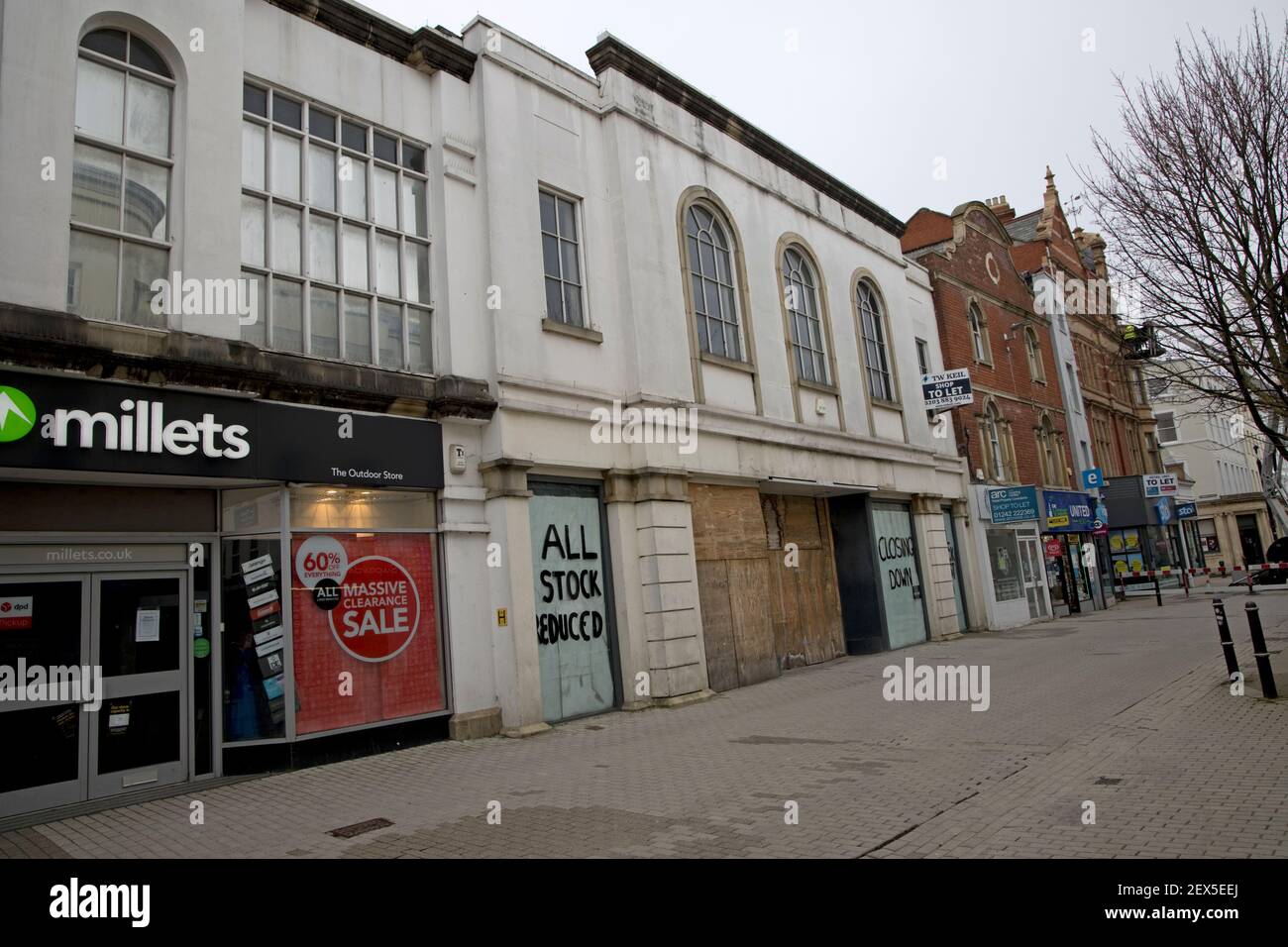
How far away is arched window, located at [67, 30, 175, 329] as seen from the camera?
26.0ft

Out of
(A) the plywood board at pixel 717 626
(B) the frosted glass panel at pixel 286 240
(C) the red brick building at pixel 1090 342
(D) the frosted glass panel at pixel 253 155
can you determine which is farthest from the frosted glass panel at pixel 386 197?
(C) the red brick building at pixel 1090 342

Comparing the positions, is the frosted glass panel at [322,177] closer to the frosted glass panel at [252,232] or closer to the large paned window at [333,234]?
the large paned window at [333,234]

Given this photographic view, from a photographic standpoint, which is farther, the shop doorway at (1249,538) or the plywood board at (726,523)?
the shop doorway at (1249,538)

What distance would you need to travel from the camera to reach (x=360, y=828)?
243 inches

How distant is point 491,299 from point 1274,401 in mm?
10369

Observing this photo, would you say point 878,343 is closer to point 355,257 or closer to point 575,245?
point 575,245

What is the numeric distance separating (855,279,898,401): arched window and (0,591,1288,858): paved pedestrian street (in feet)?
32.0

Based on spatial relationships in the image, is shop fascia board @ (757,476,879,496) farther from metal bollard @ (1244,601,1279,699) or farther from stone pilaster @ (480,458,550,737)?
metal bollard @ (1244,601,1279,699)

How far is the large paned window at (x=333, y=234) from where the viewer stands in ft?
31.1

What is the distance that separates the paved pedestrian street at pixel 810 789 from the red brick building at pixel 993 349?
1381 centimetres

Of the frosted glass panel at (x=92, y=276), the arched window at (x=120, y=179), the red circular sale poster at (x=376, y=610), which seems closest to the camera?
the frosted glass panel at (x=92, y=276)

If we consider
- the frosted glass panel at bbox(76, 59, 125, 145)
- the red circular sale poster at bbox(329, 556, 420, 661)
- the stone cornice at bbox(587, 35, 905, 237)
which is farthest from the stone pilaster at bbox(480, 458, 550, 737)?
the stone cornice at bbox(587, 35, 905, 237)

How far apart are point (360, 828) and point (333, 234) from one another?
7.22m

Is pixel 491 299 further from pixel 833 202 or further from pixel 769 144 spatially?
pixel 833 202
